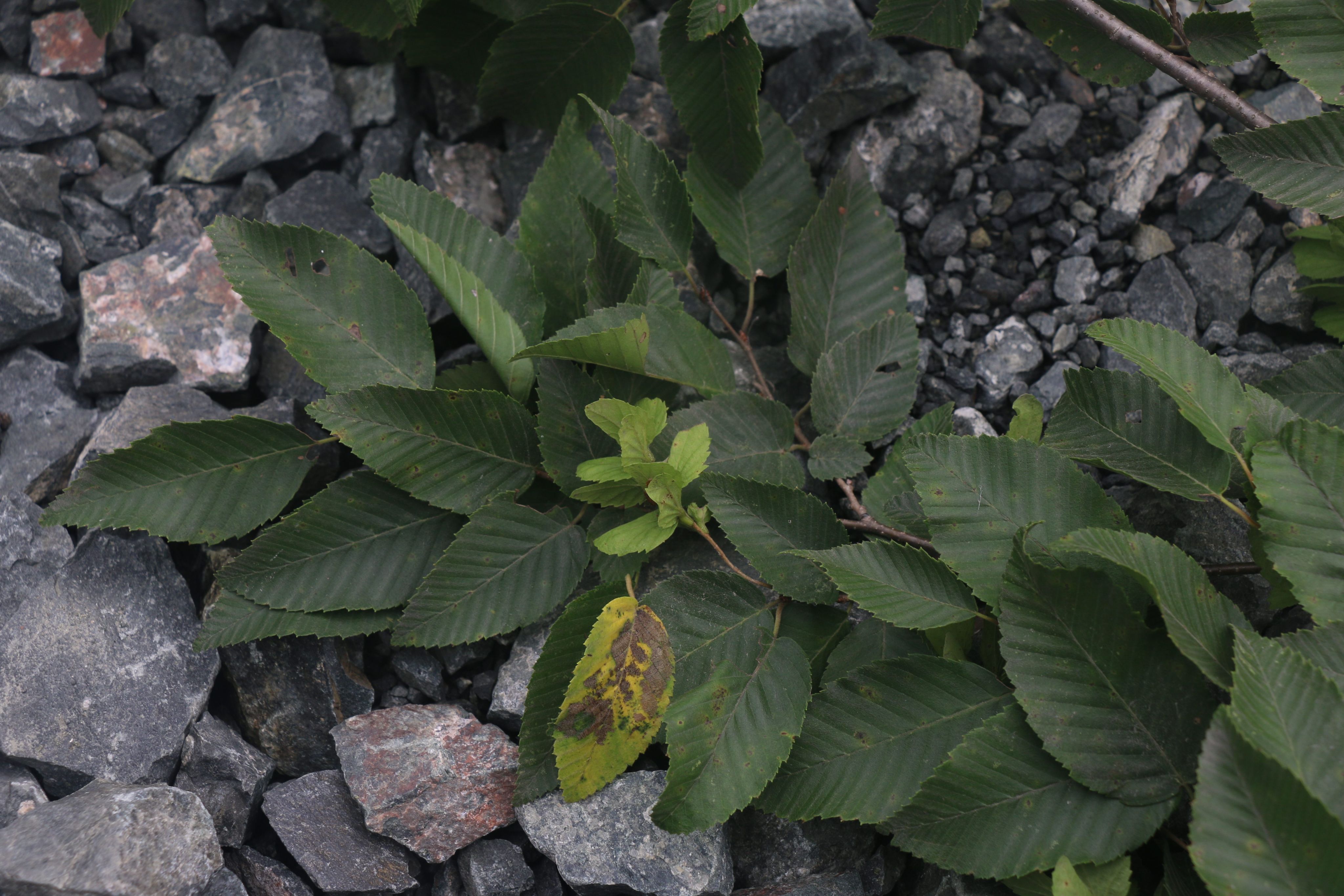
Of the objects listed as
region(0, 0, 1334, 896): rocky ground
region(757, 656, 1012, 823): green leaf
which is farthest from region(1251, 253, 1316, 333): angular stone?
region(757, 656, 1012, 823): green leaf

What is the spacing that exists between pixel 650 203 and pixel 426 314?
513 millimetres

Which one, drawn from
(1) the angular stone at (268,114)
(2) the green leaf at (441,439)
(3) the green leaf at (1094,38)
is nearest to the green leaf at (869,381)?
(2) the green leaf at (441,439)

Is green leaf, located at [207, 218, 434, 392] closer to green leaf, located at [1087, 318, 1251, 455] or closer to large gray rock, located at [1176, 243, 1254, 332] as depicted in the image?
green leaf, located at [1087, 318, 1251, 455]

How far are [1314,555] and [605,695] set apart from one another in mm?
1030

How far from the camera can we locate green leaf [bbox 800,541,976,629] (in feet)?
4.69

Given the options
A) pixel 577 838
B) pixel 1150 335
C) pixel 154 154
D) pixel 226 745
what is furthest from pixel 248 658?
pixel 1150 335

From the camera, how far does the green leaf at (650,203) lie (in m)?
1.87

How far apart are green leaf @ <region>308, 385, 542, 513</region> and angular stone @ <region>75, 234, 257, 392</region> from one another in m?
0.51

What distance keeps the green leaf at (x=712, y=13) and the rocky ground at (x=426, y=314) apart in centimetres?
43

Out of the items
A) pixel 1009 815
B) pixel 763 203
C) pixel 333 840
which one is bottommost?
pixel 333 840

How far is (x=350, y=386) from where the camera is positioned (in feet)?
5.65

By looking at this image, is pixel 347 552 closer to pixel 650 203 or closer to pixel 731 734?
pixel 731 734

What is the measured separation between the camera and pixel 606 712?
1.47 m

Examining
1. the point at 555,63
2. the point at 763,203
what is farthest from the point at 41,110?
the point at 763,203
